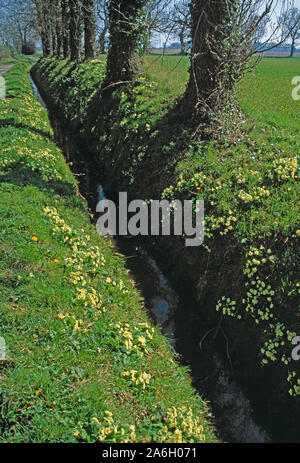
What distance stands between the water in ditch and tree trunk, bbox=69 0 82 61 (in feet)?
61.0

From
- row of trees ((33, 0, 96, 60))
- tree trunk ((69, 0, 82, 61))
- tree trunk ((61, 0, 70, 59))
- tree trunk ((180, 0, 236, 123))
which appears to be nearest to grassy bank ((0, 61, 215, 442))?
tree trunk ((180, 0, 236, 123))

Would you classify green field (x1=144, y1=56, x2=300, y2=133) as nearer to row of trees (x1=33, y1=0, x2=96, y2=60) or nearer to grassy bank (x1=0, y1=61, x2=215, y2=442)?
grassy bank (x1=0, y1=61, x2=215, y2=442)

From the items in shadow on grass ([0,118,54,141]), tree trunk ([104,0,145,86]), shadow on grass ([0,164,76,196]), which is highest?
tree trunk ([104,0,145,86])

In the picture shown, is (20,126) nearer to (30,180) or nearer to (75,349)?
(30,180)

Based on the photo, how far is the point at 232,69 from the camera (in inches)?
322

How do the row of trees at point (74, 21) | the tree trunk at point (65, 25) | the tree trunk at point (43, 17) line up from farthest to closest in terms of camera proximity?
the tree trunk at point (43, 17)
the tree trunk at point (65, 25)
the row of trees at point (74, 21)

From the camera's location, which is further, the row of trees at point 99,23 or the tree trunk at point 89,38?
the tree trunk at point 89,38

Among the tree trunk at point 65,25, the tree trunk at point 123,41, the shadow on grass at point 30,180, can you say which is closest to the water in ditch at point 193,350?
the shadow on grass at point 30,180

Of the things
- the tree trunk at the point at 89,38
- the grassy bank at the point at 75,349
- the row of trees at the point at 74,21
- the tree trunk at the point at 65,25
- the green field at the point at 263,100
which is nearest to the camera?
the grassy bank at the point at 75,349

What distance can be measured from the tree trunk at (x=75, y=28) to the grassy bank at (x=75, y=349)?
18.4 metres

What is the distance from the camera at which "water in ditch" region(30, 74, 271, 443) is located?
438 cm

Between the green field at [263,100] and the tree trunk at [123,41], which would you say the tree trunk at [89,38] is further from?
the green field at [263,100]

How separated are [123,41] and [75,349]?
476 inches

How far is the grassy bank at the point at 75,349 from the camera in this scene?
340 cm
